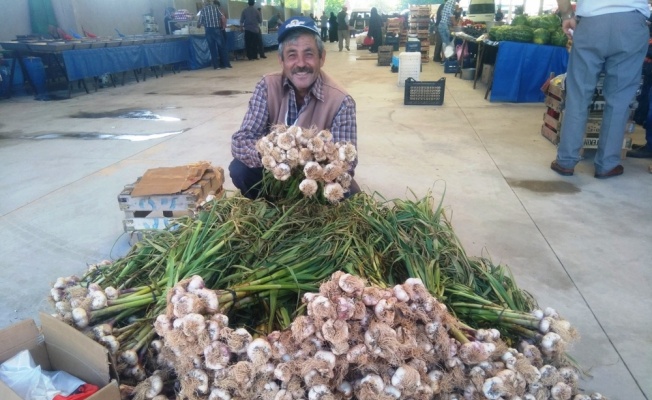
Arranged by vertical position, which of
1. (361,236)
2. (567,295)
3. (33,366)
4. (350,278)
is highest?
(350,278)

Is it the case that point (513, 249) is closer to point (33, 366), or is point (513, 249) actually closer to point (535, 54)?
point (33, 366)

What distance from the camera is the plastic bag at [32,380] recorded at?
1254 millimetres

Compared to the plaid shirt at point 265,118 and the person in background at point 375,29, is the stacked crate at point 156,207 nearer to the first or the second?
the plaid shirt at point 265,118

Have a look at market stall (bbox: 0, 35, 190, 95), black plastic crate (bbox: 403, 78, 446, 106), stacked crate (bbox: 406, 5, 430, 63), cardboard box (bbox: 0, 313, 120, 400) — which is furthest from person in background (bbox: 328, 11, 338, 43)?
cardboard box (bbox: 0, 313, 120, 400)

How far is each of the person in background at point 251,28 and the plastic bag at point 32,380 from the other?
14624 mm

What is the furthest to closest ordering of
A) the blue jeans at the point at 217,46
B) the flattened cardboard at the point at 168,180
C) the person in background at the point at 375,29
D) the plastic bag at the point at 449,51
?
the person in background at the point at 375,29, the blue jeans at the point at 217,46, the plastic bag at the point at 449,51, the flattened cardboard at the point at 168,180

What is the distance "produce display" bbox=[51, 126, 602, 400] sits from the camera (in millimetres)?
1166

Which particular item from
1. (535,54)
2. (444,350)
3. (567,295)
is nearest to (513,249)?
(567,295)

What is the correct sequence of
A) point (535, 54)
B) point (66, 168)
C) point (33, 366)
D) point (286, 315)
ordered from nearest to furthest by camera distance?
point (33, 366)
point (286, 315)
point (66, 168)
point (535, 54)

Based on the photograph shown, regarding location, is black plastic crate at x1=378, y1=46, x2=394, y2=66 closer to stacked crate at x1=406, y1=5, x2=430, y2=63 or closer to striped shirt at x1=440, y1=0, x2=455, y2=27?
striped shirt at x1=440, y1=0, x2=455, y2=27

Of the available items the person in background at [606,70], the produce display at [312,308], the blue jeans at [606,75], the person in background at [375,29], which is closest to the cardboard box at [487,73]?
the person in background at [606,70]

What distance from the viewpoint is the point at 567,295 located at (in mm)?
2318

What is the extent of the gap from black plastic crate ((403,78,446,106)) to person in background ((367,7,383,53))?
9.74 m

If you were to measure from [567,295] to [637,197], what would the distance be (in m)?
1.73
